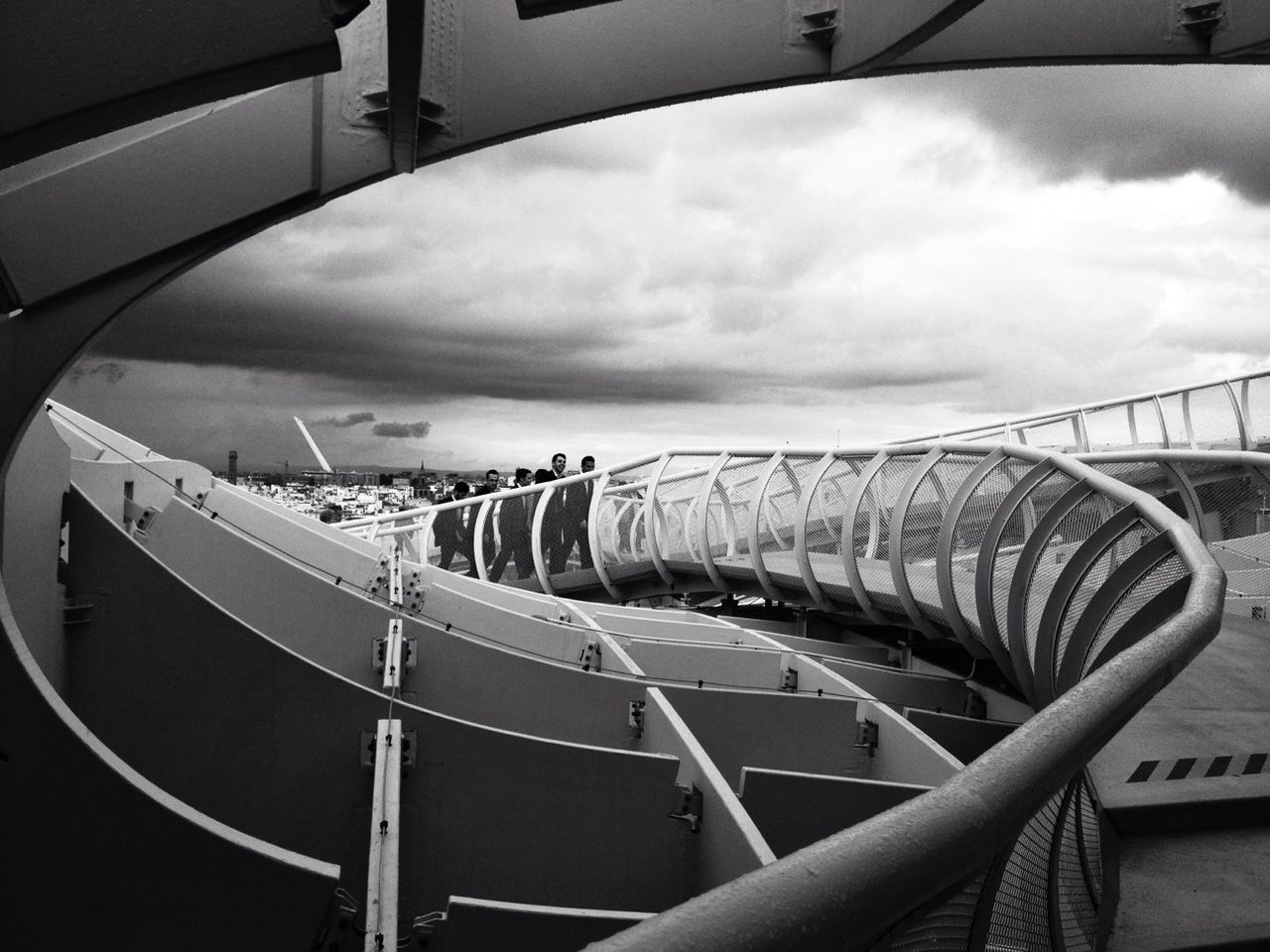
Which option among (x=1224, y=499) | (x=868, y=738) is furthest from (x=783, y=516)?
(x=1224, y=499)

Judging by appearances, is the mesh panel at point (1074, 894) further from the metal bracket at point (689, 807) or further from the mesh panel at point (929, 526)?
the mesh panel at point (929, 526)

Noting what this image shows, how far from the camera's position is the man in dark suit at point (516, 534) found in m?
18.0

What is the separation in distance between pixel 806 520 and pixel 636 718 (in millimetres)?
4841

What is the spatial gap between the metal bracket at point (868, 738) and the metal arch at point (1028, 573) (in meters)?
1.56

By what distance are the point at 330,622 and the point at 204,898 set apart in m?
4.20

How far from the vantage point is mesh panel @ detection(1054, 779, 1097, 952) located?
1957 mm

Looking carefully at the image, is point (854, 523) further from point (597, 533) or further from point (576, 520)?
point (576, 520)

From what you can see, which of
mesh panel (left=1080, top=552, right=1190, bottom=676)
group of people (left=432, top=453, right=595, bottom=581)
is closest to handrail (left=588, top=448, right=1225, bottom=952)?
mesh panel (left=1080, top=552, right=1190, bottom=676)

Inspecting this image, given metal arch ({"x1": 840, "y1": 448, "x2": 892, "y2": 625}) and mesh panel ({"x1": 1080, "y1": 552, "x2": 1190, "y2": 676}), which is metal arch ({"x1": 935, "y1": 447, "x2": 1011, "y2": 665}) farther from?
mesh panel ({"x1": 1080, "y1": 552, "x2": 1190, "y2": 676})

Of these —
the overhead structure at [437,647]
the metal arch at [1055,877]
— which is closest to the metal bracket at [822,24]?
the overhead structure at [437,647]

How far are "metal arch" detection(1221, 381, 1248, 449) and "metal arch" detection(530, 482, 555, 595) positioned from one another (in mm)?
9511

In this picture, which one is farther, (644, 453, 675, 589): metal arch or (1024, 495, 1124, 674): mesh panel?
(644, 453, 675, 589): metal arch

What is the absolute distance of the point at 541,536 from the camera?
17828 millimetres

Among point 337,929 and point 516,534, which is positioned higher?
point 516,534
